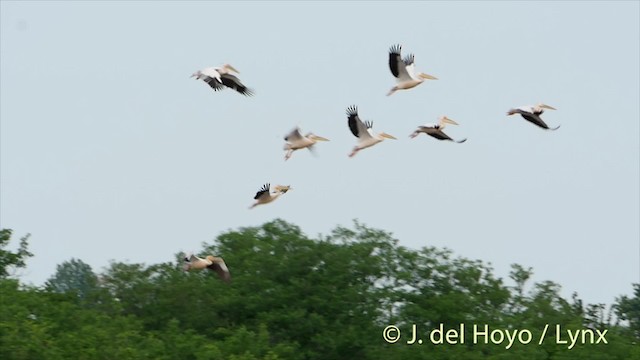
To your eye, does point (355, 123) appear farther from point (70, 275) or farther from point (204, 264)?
point (70, 275)

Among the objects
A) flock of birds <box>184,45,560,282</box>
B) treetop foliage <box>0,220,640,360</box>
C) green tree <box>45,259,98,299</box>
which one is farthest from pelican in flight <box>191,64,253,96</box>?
green tree <box>45,259,98,299</box>

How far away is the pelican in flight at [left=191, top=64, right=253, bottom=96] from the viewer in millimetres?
29047

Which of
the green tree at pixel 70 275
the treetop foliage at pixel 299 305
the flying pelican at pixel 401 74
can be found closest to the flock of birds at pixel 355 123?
the flying pelican at pixel 401 74

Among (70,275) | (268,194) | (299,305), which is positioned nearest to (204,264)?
(268,194)

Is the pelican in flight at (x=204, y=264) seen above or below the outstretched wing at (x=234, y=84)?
below

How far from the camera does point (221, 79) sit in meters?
29.5

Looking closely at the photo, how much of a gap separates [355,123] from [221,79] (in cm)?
280

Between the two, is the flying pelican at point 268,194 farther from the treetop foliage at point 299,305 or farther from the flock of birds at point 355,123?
the treetop foliage at point 299,305

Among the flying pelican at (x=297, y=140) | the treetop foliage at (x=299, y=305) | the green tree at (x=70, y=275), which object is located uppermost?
the green tree at (x=70, y=275)

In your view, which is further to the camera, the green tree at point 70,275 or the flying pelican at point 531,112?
the green tree at point 70,275

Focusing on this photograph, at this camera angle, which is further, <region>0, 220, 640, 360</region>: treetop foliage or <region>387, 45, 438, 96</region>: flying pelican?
<region>0, 220, 640, 360</region>: treetop foliage

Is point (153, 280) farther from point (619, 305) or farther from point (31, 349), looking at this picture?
point (619, 305)

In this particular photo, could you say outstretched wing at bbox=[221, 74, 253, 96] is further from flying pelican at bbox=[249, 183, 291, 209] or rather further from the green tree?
the green tree

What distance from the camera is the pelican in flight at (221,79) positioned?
95.3 feet
